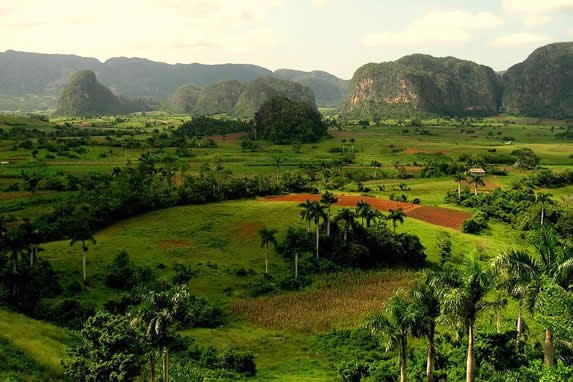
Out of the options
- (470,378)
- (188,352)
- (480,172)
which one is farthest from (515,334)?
(480,172)

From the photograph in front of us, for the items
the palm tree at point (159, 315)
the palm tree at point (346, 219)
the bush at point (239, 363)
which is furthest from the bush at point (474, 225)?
the palm tree at point (159, 315)

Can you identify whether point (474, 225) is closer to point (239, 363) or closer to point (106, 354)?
point (239, 363)

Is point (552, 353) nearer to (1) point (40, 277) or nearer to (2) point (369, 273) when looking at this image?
(2) point (369, 273)

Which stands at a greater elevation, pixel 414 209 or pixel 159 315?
pixel 159 315

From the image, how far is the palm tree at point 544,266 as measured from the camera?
24.8 meters

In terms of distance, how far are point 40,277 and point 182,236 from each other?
24.9 m

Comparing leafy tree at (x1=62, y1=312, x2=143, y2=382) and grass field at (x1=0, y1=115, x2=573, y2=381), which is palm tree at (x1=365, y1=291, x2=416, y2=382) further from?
leafy tree at (x1=62, y1=312, x2=143, y2=382)

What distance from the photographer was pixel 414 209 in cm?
9994

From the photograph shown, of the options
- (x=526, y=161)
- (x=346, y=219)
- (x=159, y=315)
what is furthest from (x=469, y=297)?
(x=526, y=161)

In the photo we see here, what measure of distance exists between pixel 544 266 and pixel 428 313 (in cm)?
725

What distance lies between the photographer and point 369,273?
68.0 m

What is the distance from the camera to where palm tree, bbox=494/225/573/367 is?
24.8 meters

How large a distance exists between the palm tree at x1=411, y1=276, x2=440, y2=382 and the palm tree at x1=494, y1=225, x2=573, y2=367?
4613 millimetres

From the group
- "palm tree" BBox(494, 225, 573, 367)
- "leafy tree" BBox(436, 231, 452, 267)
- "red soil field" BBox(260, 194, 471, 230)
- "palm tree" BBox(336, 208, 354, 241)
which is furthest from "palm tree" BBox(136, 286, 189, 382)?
"red soil field" BBox(260, 194, 471, 230)
